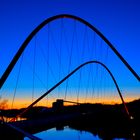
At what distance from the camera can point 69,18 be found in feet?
109

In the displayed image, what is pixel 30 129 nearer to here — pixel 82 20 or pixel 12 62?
pixel 12 62

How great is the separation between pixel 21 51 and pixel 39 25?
4.09 meters

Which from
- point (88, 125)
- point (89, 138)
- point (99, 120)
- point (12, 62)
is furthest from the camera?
point (88, 125)

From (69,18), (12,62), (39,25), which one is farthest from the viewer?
(69,18)

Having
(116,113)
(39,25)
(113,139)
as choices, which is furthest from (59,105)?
(39,25)

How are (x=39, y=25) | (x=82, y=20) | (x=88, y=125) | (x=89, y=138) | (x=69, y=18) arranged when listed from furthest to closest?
(x=88, y=125), (x=89, y=138), (x=82, y=20), (x=69, y=18), (x=39, y=25)

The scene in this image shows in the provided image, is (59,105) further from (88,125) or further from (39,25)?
(39,25)

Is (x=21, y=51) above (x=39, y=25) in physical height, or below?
below

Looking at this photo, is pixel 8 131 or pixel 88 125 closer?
pixel 8 131

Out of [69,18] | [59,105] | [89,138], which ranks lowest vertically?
[89,138]

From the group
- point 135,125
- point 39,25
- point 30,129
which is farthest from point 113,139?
point 39,25

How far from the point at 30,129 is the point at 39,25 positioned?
9.26 m

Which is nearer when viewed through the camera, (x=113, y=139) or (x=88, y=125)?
(x=113, y=139)

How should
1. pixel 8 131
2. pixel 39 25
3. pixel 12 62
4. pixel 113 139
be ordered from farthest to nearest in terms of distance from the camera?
pixel 113 139 → pixel 39 25 → pixel 12 62 → pixel 8 131
